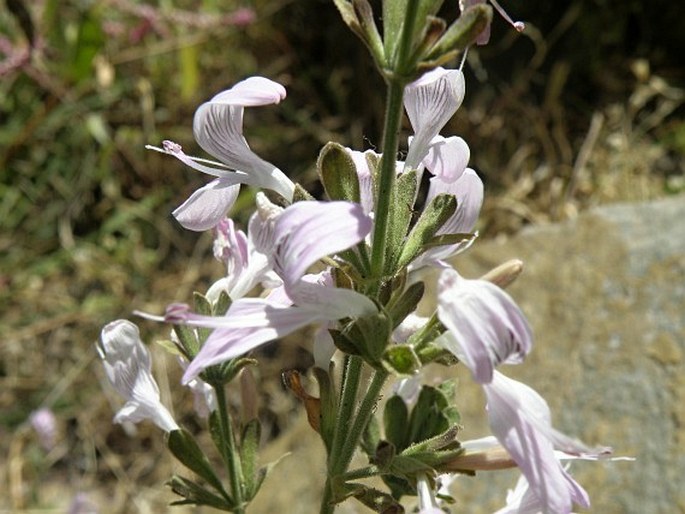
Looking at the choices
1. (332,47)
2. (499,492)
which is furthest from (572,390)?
(332,47)

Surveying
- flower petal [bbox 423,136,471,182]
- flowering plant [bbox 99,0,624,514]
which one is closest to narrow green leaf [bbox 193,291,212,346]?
flowering plant [bbox 99,0,624,514]

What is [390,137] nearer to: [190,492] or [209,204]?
[209,204]

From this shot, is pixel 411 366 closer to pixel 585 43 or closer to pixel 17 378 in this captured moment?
pixel 17 378

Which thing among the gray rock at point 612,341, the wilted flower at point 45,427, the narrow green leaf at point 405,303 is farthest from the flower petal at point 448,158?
the wilted flower at point 45,427

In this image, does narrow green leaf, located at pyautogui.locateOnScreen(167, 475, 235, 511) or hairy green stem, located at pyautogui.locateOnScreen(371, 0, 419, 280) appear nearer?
hairy green stem, located at pyautogui.locateOnScreen(371, 0, 419, 280)

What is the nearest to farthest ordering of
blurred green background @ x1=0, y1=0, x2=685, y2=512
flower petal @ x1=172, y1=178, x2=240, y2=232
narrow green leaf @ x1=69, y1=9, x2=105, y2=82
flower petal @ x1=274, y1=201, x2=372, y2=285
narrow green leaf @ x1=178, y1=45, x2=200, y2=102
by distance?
flower petal @ x1=274, y1=201, x2=372, y2=285 < flower petal @ x1=172, y1=178, x2=240, y2=232 < blurred green background @ x1=0, y1=0, x2=685, y2=512 < narrow green leaf @ x1=69, y1=9, x2=105, y2=82 < narrow green leaf @ x1=178, y1=45, x2=200, y2=102

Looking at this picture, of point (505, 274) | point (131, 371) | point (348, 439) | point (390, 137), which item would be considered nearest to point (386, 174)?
point (390, 137)

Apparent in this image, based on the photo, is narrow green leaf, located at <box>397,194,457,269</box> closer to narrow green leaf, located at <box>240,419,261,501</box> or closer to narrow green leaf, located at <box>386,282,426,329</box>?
narrow green leaf, located at <box>386,282,426,329</box>
